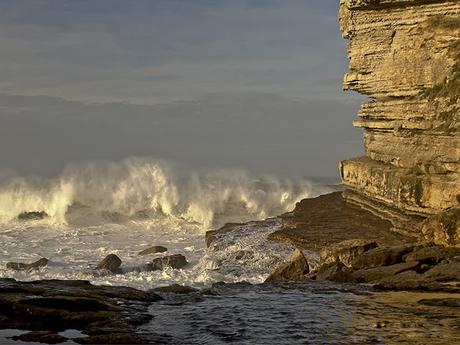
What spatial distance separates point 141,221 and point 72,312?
31.9 metres

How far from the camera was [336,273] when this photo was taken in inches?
755

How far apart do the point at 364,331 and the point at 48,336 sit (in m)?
6.18

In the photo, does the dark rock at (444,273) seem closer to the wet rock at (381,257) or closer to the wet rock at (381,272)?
the wet rock at (381,272)

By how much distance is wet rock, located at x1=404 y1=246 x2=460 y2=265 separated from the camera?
63.7ft

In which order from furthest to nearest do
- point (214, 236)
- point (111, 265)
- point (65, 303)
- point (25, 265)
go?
point (214, 236) → point (25, 265) → point (111, 265) → point (65, 303)

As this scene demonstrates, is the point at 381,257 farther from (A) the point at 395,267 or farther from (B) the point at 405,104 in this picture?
(B) the point at 405,104

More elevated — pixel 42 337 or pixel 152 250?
pixel 42 337

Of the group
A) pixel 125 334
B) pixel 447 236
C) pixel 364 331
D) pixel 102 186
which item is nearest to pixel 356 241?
pixel 447 236

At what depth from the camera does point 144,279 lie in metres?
23.5

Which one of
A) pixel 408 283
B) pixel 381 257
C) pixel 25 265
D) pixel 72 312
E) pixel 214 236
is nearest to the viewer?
pixel 72 312

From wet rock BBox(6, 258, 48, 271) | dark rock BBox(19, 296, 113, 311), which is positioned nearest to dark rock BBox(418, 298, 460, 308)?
dark rock BBox(19, 296, 113, 311)

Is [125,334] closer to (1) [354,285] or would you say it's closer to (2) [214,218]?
(1) [354,285]

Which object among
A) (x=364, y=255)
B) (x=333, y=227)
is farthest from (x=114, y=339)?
(x=333, y=227)

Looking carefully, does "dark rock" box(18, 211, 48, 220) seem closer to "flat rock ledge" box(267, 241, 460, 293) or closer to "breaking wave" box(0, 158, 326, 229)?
"breaking wave" box(0, 158, 326, 229)
